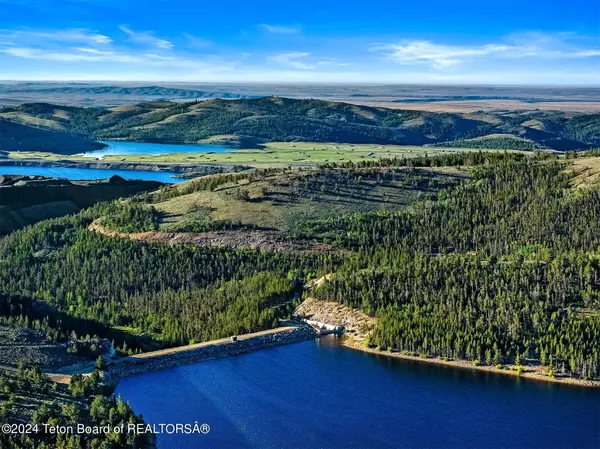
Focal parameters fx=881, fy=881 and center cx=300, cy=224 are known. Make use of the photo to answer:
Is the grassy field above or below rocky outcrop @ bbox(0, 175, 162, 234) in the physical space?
above

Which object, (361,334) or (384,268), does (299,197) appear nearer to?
(384,268)

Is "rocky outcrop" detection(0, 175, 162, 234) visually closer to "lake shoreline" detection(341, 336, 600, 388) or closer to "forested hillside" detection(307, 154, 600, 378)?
"forested hillside" detection(307, 154, 600, 378)

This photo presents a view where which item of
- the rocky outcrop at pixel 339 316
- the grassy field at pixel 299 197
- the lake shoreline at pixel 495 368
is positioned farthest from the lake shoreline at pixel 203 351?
the grassy field at pixel 299 197

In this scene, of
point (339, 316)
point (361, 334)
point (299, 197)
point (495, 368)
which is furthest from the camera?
point (299, 197)

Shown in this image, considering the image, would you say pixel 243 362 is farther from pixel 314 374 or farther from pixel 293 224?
pixel 293 224

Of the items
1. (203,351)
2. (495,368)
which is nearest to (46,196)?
(203,351)

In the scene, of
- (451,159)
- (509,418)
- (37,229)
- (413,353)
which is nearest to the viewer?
(509,418)

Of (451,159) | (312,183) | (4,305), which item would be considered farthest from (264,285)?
(451,159)

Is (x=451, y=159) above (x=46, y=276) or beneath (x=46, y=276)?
above

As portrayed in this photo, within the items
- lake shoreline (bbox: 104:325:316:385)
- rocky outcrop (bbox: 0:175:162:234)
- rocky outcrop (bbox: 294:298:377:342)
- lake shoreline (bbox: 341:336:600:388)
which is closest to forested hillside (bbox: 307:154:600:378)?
lake shoreline (bbox: 341:336:600:388)

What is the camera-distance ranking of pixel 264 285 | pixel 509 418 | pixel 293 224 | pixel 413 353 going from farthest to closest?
pixel 293 224, pixel 264 285, pixel 413 353, pixel 509 418

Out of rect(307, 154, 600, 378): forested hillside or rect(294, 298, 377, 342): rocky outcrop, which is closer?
rect(307, 154, 600, 378): forested hillside
